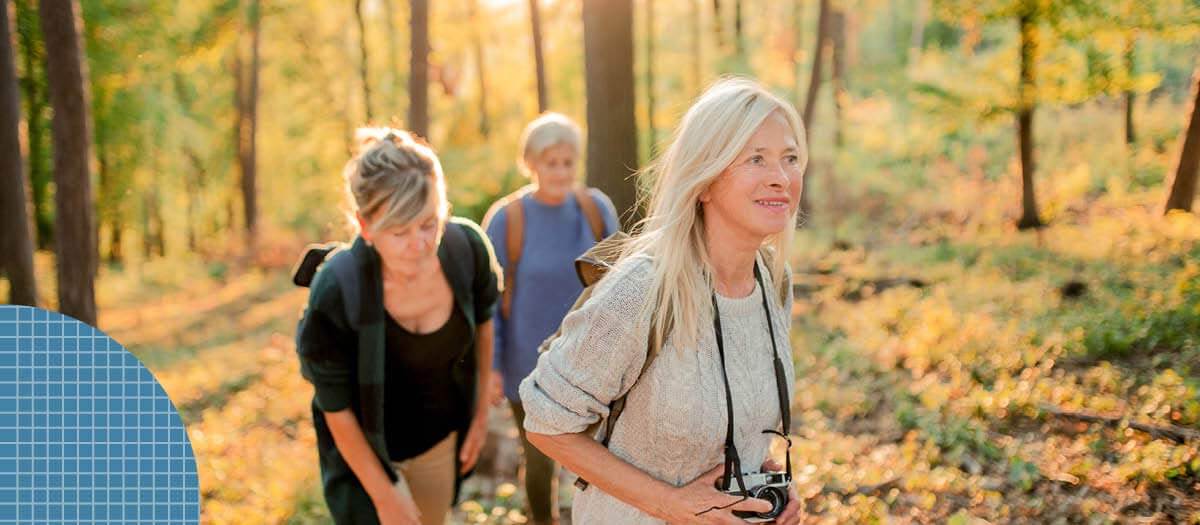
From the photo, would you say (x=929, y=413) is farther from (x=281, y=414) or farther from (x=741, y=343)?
(x=281, y=414)

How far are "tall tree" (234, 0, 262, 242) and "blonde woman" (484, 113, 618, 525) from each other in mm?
20114

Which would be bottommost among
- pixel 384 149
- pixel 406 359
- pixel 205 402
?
pixel 205 402

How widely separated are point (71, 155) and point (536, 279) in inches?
206

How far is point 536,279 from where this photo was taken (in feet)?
15.7

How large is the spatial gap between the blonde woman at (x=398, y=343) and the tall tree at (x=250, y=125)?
70.8 ft

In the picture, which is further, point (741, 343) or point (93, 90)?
point (93, 90)

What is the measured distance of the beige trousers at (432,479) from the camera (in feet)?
10.9

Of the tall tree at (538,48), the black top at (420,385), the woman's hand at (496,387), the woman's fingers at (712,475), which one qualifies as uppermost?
the tall tree at (538,48)

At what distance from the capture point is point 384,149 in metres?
2.85

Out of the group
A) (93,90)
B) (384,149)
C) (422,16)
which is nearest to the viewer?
(384,149)

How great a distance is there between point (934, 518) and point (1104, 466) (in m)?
1.08

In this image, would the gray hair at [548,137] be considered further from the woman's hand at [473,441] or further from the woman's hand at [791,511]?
the woman's hand at [791,511]

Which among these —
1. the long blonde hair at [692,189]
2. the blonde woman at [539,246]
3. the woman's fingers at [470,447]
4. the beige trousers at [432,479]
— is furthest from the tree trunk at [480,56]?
the long blonde hair at [692,189]

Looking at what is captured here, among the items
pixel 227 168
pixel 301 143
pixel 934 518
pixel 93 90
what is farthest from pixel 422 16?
pixel 227 168
